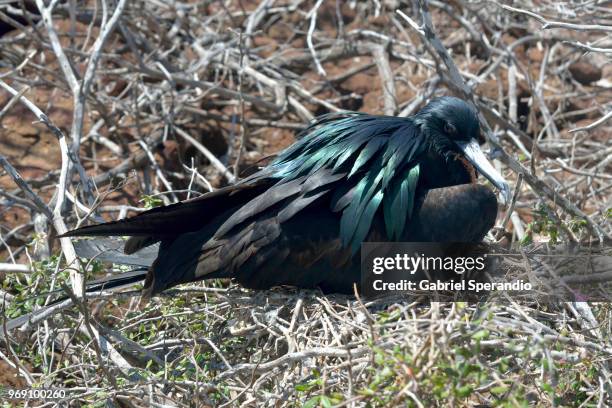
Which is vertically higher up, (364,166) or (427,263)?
(364,166)

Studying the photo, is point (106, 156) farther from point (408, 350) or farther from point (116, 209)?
point (408, 350)

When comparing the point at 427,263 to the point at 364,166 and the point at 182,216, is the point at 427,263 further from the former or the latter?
the point at 182,216

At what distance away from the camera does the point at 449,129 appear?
3381mm

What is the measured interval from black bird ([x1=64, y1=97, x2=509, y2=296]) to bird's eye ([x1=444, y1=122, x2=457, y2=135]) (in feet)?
0.53

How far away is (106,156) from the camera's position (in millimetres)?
4547

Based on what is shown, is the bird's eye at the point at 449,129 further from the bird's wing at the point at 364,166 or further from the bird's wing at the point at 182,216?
the bird's wing at the point at 182,216

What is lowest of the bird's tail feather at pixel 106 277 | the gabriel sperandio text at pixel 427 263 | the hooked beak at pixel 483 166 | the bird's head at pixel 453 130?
the gabriel sperandio text at pixel 427 263

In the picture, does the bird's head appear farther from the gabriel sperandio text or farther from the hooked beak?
the gabriel sperandio text

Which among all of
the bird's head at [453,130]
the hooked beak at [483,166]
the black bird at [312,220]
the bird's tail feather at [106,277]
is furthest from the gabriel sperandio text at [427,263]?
the bird's tail feather at [106,277]

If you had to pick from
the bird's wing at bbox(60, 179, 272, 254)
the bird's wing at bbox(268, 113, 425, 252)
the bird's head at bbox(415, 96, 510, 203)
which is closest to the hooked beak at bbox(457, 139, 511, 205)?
the bird's head at bbox(415, 96, 510, 203)

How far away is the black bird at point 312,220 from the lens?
3.11 meters

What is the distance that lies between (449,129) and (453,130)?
0.02 meters

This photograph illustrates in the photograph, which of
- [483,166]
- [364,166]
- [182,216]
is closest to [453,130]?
[483,166]

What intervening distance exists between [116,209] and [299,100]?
1208mm
